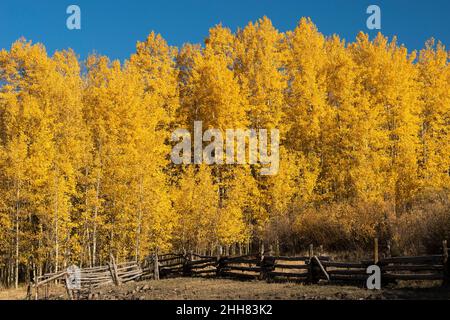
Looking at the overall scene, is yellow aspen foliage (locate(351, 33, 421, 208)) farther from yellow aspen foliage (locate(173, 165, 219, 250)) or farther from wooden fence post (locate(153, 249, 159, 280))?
wooden fence post (locate(153, 249, 159, 280))

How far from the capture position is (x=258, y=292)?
1602 centimetres

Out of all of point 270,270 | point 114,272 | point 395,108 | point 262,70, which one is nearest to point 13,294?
point 114,272

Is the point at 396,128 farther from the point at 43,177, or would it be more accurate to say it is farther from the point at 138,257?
the point at 43,177

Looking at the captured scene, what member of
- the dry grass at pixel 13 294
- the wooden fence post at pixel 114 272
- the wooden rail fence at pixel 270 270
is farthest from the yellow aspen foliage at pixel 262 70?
the dry grass at pixel 13 294

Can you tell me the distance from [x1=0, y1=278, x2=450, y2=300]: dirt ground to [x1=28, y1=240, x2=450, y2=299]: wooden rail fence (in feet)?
1.81

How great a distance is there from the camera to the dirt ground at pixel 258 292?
13885mm

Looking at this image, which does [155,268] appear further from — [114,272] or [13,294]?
[13,294]

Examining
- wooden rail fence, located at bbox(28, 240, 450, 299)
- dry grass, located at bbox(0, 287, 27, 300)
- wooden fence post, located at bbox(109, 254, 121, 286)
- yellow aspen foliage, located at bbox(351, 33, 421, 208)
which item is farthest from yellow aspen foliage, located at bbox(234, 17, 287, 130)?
dry grass, located at bbox(0, 287, 27, 300)

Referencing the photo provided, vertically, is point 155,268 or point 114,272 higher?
point 114,272

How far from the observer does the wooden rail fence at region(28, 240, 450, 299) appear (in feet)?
51.8

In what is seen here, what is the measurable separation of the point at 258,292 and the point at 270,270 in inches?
195

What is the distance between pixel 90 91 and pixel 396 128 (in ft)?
70.0

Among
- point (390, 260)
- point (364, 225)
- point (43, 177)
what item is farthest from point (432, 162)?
point (43, 177)

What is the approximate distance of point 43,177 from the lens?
84.4 feet
